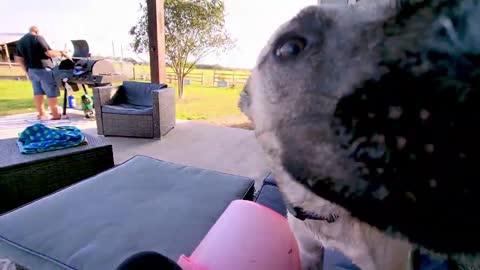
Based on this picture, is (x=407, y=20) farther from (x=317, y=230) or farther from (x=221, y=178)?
(x=221, y=178)

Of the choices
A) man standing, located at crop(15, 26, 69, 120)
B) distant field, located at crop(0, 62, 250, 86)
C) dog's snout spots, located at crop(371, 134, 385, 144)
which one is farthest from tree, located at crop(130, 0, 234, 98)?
dog's snout spots, located at crop(371, 134, 385, 144)

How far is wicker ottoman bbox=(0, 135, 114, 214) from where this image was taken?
2.15 meters

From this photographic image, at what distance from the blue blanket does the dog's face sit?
111 inches

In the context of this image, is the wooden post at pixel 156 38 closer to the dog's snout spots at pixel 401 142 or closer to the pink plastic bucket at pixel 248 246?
the pink plastic bucket at pixel 248 246

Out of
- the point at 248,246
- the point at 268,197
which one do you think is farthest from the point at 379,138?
the point at 268,197

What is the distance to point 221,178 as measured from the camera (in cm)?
196

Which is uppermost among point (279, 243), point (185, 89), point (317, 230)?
point (317, 230)

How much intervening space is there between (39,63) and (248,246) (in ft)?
19.3

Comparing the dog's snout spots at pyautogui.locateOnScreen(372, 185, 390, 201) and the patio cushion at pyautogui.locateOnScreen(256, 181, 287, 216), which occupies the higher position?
the dog's snout spots at pyautogui.locateOnScreen(372, 185, 390, 201)

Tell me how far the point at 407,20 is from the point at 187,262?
55cm

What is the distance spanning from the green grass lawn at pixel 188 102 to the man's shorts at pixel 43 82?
133cm

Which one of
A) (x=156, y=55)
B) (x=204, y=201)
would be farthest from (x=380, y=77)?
(x=156, y=55)

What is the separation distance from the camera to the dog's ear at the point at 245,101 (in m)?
0.30

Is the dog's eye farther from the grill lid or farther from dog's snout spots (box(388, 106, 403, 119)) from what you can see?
the grill lid
